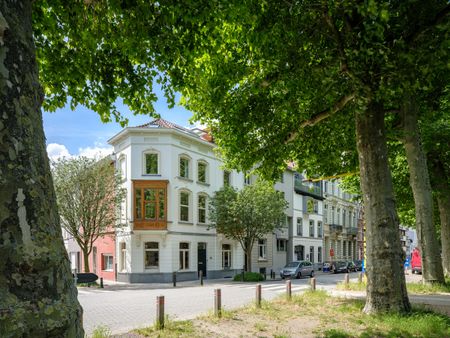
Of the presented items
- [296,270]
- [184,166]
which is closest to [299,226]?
[296,270]

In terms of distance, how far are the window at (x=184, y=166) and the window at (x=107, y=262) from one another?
851 cm

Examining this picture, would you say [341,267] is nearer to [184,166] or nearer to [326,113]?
[184,166]

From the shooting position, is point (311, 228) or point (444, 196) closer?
point (444, 196)

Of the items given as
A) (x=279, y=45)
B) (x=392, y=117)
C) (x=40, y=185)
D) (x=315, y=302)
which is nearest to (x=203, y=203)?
(x=392, y=117)

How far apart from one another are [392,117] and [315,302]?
824cm

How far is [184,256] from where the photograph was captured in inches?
1200

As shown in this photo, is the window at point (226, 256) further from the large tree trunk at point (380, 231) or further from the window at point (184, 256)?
the large tree trunk at point (380, 231)

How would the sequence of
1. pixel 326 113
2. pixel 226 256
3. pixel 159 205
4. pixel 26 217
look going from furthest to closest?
Result: pixel 226 256 < pixel 159 205 < pixel 326 113 < pixel 26 217

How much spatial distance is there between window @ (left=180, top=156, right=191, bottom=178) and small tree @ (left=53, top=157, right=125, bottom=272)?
5.94 metres

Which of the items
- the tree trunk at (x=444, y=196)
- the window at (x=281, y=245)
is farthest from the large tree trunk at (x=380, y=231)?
the window at (x=281, y=245)

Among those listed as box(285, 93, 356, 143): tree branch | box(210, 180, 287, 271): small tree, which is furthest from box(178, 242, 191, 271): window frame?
box(285, 93, 356, 143): tree branch

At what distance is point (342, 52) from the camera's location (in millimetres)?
9484

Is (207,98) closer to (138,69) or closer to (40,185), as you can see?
(138,69)

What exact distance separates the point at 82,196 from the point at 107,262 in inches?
367
